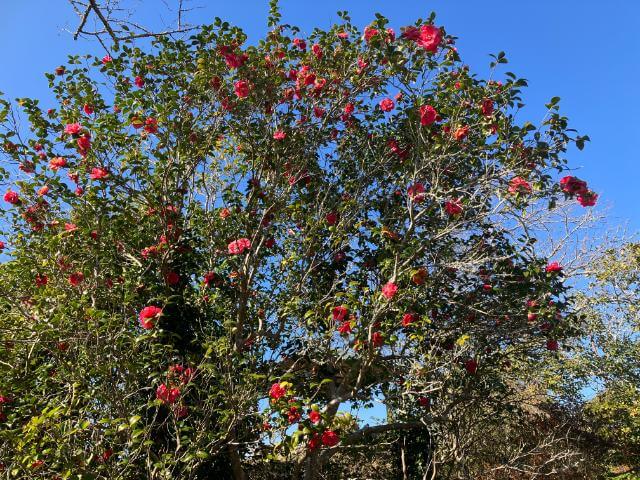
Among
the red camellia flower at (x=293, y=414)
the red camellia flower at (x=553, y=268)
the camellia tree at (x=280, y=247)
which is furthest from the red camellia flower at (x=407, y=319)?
the red camellia flower at (x=553, y=268)

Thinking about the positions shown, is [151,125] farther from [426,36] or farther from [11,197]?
[426,36]

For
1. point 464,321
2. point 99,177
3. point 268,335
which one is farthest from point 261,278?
point 464,321

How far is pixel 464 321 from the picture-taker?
5051 mm

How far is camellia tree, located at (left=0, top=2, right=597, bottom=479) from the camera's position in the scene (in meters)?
3.87

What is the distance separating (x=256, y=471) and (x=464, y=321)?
2.84 meters

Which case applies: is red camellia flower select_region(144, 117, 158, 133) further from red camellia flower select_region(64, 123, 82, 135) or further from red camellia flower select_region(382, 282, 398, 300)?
red camellia flower select_region(382, 282, 398, 300)

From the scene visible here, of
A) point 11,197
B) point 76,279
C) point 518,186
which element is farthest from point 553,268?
point 11,197

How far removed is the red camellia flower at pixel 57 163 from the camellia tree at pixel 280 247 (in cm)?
2

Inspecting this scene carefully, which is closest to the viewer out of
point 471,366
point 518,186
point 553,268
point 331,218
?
point 518,186

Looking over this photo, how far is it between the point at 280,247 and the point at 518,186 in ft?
Answer: 8.46

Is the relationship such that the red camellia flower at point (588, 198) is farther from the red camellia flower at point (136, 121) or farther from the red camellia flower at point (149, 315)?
the red camellia flower at point (136, 121)

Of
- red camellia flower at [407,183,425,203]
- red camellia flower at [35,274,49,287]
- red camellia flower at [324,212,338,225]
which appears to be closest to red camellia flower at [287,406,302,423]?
red camellia flower at [324,212,338,225]

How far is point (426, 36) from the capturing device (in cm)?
414

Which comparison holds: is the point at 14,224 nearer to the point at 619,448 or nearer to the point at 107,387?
the point at 107,387
